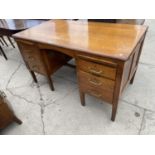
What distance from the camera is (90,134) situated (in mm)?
1372

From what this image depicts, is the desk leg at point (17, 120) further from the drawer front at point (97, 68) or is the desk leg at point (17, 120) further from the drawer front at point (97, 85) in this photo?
the drawer front at point (97, 68)

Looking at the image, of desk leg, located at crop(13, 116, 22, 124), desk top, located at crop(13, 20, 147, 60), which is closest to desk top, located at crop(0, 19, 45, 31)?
desk top, located at crop(13, 20, 147, 60)

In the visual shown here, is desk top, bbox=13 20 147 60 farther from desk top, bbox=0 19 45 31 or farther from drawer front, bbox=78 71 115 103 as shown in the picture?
desk top, bbox=0 19 45 31

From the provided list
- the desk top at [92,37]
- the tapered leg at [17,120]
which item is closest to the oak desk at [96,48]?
the desk top at [92,37]

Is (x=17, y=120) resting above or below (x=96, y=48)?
below

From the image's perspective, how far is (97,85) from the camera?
1208 mm

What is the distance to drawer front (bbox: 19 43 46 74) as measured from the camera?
1.48m

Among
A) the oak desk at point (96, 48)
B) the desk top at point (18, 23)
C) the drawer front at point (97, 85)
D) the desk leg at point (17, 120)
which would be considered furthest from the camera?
the desk top at point (18, 23)

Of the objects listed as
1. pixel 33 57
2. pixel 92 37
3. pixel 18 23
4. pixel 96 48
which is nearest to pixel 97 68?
pixel 96 48

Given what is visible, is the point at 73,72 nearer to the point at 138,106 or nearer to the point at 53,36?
the point at 53,36

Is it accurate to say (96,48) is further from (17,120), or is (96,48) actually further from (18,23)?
(18,23)

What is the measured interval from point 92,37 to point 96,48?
0.70ft

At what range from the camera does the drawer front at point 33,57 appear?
4.85 ft

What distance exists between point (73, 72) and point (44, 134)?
1073mm
